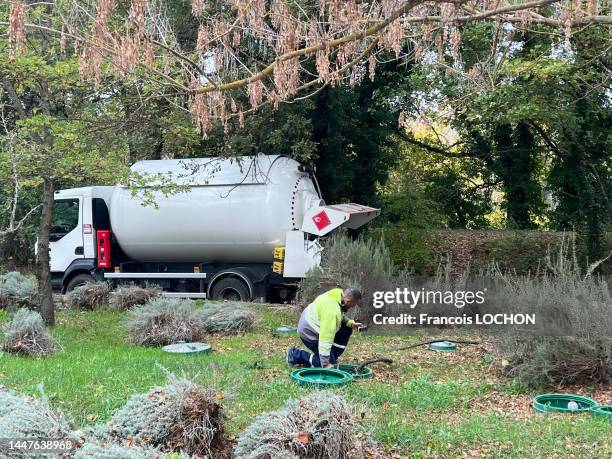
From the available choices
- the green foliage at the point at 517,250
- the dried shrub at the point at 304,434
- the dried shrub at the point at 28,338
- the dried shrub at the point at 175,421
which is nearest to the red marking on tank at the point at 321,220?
the dried shrub at the point at 28,338

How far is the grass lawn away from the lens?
536 cm

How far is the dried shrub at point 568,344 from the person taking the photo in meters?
7.44

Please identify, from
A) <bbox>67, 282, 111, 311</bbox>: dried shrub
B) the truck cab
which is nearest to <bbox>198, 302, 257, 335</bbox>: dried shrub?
<bbox>67, 282, 111, 311</bbox>: dried shrub

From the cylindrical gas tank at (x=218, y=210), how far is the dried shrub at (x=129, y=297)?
1.93m

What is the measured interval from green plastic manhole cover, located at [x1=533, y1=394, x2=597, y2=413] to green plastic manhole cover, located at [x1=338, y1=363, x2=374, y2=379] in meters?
2.08

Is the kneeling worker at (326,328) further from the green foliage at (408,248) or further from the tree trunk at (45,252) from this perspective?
the green foliage at (408,248)

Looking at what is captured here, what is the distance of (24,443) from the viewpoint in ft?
13.8

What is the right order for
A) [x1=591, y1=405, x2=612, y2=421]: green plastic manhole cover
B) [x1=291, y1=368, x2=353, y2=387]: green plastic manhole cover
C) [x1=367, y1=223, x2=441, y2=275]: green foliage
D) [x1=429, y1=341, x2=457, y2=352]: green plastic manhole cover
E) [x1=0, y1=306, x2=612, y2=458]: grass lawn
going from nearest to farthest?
1. [x1=0, y1=306, x2=612, y2=458]: grass lawn
2. [x1=591, y1=405, x2=612, y2=421]: green plastic manhole cover
3. [x1=291, y1=368, x2=353, y2=387]: green plastic manhole cover
4. [x1=429, y1=341, x2=457, y2=352]: green plastic manhole cover
5. [x1=367, y1=223, x2=441, y2=275]: green foliage

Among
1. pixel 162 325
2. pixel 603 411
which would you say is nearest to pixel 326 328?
pixel 603 411

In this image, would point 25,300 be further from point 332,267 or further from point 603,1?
point 603,1

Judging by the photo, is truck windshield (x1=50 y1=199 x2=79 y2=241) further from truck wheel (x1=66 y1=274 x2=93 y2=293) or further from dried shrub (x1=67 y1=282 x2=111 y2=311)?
dried shrub (x1=67 y1=282 x2=111 y2=311)

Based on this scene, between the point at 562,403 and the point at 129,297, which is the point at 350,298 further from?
the point at 129,297

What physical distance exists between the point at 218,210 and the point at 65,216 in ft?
14.6

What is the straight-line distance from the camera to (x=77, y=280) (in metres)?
16.7
